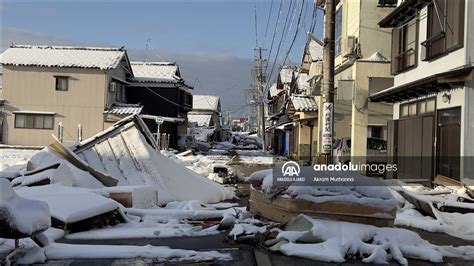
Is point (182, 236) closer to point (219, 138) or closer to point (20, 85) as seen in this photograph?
point (20, 85)

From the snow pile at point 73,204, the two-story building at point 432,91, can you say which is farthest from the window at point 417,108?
the snow pile at point 73,204

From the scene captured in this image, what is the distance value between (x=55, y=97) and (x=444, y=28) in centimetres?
3130

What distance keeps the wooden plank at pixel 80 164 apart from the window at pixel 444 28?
33.5 feet

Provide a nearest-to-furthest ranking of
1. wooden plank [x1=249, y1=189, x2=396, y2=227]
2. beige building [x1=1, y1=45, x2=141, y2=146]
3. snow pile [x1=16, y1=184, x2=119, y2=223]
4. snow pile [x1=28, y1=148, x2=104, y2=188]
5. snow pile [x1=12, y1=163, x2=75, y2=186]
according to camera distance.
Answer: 1. wooden plank [x1=249, y1=189, x2=396, y2=227]
2. snow pile [x1=16, y1=184, x2=119, y2=223]
3. snow pile [x1=12, y1=163, x2=75, y2=186]
4. snow pile [x1=28, y1=148, x2=104, y2=188]
5. beige building [x1=1, y1=45, x2=141, y2=146]

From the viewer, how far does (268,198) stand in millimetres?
8078

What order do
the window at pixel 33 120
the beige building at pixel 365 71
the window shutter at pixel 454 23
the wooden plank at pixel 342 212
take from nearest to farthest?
1. the wooden plank at pixel 342 212
2. the window shutter at pixel 454 23
3. the beige building at pixel 365 71
4. the window at pixel 33 120

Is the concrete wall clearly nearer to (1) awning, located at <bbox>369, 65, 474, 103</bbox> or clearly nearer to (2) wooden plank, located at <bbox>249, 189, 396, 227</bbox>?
(1) awning, located at <bbox>369, 65, 474, 103</bbox>

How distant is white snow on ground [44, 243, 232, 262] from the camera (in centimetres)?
621

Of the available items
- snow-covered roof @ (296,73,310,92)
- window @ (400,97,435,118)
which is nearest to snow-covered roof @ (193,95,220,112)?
snow-covered roof @ (296,73,310,92)

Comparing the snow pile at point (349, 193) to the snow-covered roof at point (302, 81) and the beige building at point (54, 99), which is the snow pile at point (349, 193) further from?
the beige building at point (54, 99)

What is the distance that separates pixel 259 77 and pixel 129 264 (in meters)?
58.9

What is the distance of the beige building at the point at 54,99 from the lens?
37.3 meters

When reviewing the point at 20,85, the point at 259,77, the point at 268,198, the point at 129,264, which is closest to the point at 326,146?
the point at 268,198

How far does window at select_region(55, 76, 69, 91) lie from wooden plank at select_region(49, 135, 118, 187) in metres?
27.3
